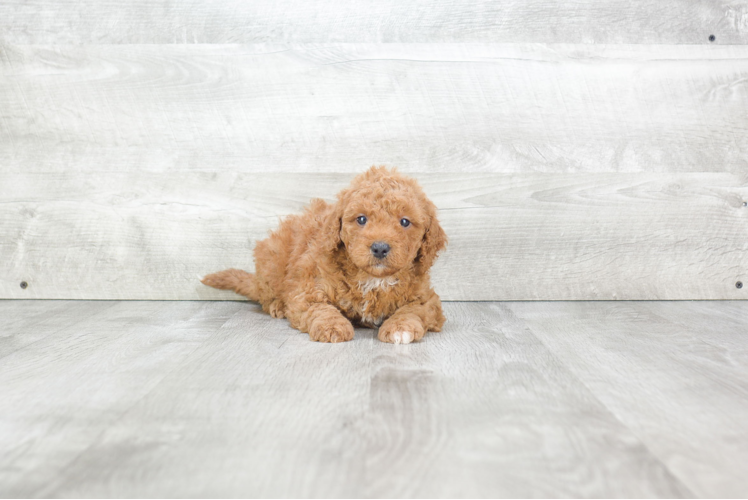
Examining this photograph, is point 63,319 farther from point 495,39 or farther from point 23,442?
point 495,39

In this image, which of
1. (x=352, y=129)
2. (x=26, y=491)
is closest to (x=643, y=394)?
(x=26, y=491)

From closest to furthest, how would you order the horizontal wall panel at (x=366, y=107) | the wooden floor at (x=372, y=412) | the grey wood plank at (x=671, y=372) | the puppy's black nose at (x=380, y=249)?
the wooden floor at (x=372, y=412), the grey wood plank at (x=671, y=372), the puppy's black nose at (x=380, y=249), the horizontal wall panel at (x=366, y=107)

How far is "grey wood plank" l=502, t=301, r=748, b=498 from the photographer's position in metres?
1.19

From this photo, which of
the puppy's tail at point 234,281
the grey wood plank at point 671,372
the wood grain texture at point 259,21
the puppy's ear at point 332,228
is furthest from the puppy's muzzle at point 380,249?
the wood grain texture at point 259,21

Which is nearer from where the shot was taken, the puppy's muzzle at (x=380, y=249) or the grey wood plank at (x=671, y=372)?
the grey wood plank at (x=671, y=372)

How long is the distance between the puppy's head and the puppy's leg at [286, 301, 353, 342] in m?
0.20

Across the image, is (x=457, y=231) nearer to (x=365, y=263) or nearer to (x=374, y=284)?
(x=374, y=284)

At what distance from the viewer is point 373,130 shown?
284 centimetres

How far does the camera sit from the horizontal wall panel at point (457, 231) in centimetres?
287

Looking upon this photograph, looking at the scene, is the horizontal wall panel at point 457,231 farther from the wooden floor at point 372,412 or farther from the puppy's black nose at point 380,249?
the puppy's black nose at point 380,249

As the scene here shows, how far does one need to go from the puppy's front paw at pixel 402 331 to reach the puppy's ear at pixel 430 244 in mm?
221

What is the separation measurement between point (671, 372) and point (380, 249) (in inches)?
36.4

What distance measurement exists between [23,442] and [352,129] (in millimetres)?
1964

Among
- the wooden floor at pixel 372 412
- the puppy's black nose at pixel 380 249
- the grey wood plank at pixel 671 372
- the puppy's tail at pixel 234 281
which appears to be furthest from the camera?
the puppy's tail at pixel 234 281
